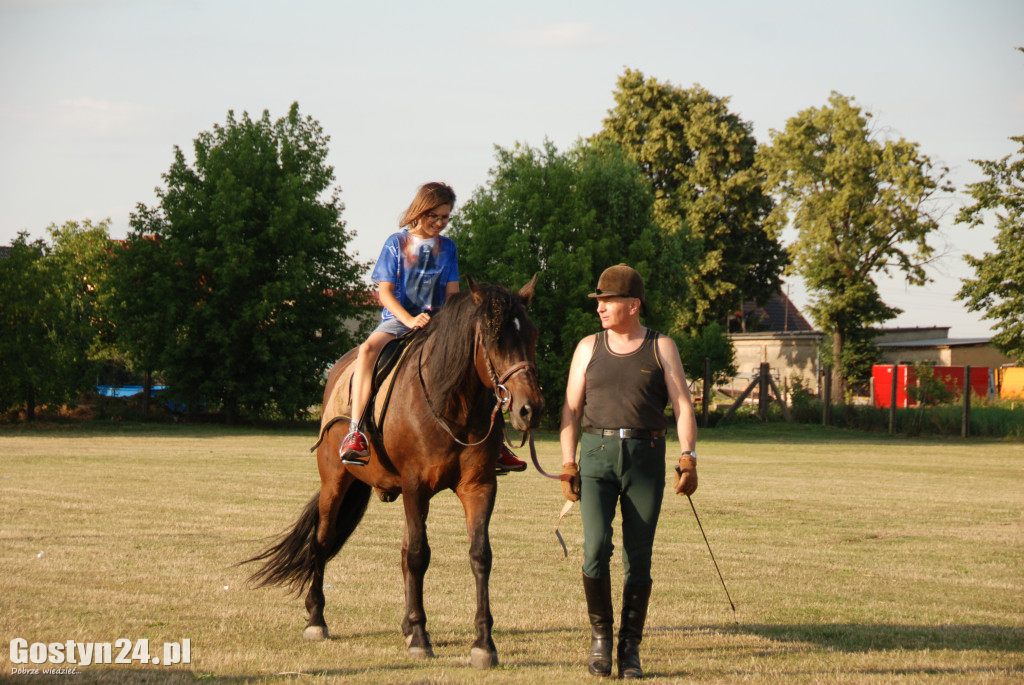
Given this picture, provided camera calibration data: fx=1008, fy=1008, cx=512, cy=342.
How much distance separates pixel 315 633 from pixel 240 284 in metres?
32.7

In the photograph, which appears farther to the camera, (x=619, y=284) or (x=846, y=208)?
(x=846, y=208)

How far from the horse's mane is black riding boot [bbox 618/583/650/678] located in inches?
65.4

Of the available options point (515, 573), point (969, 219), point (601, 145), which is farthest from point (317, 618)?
point (601, 145)

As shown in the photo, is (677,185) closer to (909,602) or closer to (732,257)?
(732,257)

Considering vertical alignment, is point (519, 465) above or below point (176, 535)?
above

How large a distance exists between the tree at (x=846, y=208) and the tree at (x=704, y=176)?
2.60 metres

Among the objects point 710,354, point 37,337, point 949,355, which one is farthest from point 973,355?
point 37,337

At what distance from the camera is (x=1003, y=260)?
34.0m

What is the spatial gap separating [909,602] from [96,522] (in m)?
9.26

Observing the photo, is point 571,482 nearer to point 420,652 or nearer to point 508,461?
point 508,461

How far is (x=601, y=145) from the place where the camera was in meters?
47.2

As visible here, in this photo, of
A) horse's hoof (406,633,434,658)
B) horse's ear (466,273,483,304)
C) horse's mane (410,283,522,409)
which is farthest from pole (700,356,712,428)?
horse's ear (466,273,483,304)

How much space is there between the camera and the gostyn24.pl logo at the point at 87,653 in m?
5.89

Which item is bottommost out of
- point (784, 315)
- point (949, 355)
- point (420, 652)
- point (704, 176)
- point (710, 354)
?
point (420, 652)
